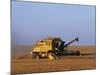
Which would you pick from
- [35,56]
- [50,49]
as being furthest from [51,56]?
[35,56]

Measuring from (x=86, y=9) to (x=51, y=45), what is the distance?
2.02 feet

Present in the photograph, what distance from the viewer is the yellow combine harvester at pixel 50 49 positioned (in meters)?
2.05

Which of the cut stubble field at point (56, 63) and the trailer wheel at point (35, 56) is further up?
the trailer wheel at point (35, 56)

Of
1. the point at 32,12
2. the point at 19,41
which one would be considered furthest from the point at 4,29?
the point at 32,12

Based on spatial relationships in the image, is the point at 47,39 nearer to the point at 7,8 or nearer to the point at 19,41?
the point at 19,41

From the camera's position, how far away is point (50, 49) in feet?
6.86

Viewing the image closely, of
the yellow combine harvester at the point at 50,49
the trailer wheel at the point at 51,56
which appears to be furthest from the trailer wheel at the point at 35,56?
the trailer wheel at the point at 51,56

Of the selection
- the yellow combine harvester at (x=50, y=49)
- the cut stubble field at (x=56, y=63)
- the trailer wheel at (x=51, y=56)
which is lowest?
the cut stubble field at (x=56, y=63)

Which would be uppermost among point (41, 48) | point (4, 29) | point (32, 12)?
point (32, 12)

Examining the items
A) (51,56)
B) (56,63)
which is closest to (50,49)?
(51,56)

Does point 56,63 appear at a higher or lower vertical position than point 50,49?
lower

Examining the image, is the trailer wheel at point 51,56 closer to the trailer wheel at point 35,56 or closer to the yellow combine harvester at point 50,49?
the yellow combine harvester at point 50,49

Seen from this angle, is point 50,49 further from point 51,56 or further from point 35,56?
point 35,56

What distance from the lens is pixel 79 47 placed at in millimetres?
2180
